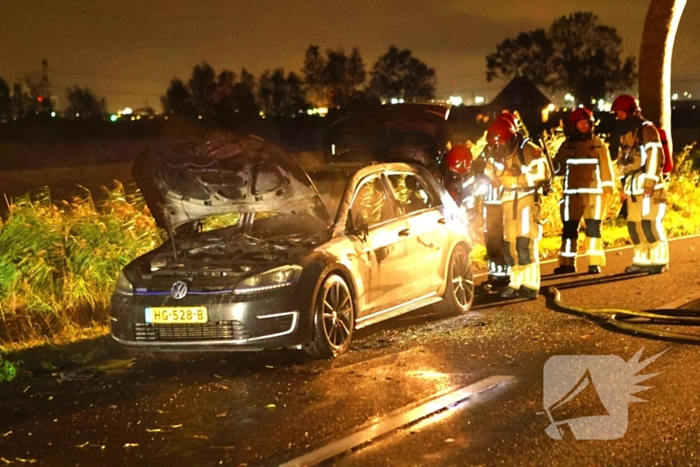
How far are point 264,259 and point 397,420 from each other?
2108 millimetres

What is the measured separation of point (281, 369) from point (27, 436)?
6.73 feet

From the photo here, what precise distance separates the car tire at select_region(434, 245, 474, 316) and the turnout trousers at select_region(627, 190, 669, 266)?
9.57 feet

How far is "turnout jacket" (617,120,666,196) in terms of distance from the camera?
11.3 m

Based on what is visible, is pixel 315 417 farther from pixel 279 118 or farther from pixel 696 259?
pixel 279 118

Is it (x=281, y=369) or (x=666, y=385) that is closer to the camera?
(x=666, y=385)

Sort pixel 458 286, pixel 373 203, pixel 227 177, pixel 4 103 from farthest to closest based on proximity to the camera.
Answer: pixel 4 103, pixel 458 286, pixel 373 203, pixel 227 177

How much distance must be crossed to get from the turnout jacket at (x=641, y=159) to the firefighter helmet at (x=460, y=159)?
5.81ft

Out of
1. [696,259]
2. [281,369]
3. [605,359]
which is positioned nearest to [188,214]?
[281,369]

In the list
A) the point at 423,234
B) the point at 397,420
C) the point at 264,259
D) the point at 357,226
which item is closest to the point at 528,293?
the point at 423,234

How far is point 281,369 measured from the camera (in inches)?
292

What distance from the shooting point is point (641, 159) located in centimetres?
1146

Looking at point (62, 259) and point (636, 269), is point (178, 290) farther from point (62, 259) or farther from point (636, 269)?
point (636, 269)

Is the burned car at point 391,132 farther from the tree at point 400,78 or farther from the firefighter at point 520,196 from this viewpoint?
the tree at point 400,78

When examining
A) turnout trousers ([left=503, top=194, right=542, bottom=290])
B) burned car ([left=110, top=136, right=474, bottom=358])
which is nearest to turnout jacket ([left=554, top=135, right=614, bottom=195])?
turnout trousers ([left=503, top=194, right=542, bottom=290])
